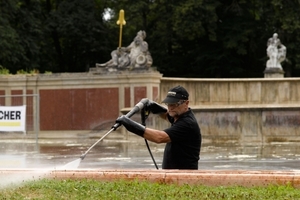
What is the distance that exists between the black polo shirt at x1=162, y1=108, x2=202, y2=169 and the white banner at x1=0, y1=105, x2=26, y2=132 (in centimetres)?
1715

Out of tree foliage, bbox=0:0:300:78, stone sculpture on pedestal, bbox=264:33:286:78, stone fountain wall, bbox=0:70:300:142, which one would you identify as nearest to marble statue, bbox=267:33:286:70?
stone sculpture on pedestal, bbox=264:33:286:78

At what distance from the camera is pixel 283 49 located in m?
38.8

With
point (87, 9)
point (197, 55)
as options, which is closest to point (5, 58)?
point (87, 9)

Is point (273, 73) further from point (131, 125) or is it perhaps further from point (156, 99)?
point (131, 125)

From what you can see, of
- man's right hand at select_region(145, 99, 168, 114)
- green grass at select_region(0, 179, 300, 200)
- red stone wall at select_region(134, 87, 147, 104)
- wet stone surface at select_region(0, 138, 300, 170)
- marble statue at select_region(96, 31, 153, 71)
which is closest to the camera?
green grass at select_region(0, 179, 300, 200)

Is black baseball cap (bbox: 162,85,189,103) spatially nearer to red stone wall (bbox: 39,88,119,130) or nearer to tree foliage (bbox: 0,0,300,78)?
red stone wall (bbox: 39,88,119,130)

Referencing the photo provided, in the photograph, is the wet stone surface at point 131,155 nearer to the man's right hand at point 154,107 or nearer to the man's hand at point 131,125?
the man's right hand at point 154,107

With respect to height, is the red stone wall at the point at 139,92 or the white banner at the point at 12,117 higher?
the red stone wall at the point at 139,92

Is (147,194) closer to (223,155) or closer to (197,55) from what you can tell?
(223,155)

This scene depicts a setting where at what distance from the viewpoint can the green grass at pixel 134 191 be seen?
8.32 meters

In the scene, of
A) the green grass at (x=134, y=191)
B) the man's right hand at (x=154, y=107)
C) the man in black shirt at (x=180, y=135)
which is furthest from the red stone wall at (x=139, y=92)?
Result: the green grass at (x=134, y=191)

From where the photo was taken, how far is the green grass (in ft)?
27.3

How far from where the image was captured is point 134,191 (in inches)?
337

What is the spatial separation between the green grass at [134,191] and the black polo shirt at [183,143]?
54 cm
